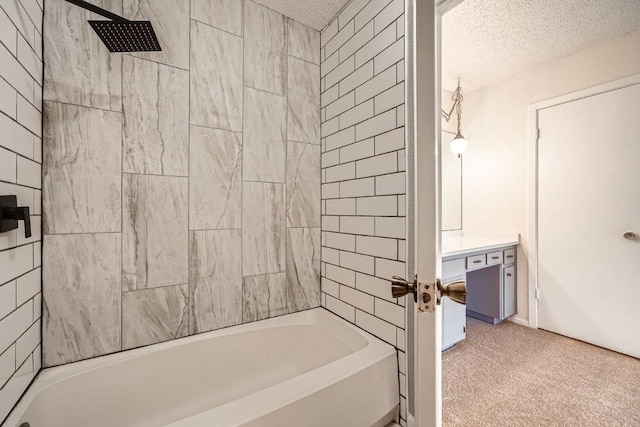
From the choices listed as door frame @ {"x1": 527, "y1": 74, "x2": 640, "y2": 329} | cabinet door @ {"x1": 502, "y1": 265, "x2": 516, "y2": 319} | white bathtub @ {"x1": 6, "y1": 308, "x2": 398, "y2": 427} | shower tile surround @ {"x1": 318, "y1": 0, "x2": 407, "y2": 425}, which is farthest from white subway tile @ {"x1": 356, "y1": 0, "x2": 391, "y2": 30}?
cabinet door @ {"x1": 502, "y1": 265, "x2": 516, "y2": 319}

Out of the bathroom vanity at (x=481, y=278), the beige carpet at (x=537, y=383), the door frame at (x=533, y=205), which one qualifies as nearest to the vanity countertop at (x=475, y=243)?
the bathroom vanity at (x=481, y=278)

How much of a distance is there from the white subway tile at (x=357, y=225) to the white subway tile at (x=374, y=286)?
0.79ft

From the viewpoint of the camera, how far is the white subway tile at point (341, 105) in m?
1.52

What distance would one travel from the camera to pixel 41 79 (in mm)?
1052

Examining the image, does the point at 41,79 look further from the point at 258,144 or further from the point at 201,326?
the point at 201,326

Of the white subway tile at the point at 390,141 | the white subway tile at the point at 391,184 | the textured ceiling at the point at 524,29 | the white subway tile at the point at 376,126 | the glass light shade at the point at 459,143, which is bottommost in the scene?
the white subway tile at the point at 391,184

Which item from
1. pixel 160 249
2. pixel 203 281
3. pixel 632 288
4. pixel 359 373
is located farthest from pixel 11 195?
pixel 632 288

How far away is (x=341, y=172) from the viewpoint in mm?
1593

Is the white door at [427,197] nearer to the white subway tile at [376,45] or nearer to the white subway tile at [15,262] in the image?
the white subway tile at [376,45]

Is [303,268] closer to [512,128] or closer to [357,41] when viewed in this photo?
[357,41]

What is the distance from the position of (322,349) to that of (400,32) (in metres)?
1.69

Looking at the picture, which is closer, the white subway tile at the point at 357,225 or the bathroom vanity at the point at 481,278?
the white subway tile at the point at 357,225

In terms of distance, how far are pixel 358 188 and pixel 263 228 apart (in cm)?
62

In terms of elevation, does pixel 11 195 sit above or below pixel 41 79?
below
